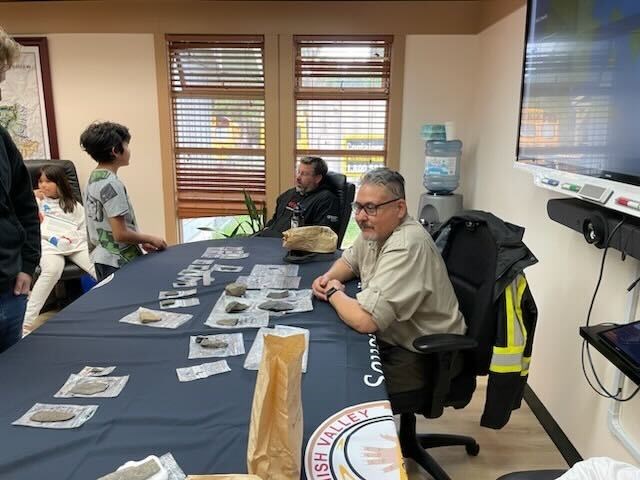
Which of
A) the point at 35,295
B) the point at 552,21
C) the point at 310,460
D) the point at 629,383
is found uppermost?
the point at 552,21

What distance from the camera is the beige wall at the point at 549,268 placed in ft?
5.93

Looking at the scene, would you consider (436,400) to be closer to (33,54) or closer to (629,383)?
(629,383)

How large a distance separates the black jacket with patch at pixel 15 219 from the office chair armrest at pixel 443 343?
4.33ft

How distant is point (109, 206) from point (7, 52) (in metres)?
0.92

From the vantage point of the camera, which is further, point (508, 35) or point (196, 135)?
point (196, 135)

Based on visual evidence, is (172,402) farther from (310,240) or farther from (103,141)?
(103,141)

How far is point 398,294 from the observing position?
1.59 m

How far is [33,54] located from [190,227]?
1816mm

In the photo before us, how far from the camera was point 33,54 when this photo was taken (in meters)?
3.82

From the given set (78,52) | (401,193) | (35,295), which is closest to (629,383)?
(401,193)

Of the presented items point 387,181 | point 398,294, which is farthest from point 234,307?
point 387,181

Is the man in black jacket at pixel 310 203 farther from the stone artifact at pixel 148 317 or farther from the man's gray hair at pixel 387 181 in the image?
the stone artifact at pixel 148 317

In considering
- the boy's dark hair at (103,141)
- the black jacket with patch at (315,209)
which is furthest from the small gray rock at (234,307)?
the black jacket with patch at (315,209)

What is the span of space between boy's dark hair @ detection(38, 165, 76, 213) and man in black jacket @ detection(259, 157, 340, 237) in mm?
1464
